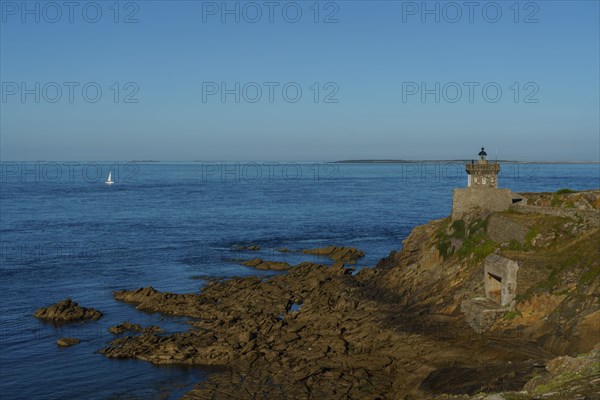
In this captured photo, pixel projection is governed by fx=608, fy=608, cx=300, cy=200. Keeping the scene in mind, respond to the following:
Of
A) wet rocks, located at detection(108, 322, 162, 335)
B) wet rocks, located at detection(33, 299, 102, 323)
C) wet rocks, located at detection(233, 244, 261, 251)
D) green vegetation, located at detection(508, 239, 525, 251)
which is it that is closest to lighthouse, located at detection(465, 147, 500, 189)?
green vegetation, located at detection(508, 239, 525, 251)

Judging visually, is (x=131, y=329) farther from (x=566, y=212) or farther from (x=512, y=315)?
(x=566, y=212)

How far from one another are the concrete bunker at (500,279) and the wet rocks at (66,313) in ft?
77.5

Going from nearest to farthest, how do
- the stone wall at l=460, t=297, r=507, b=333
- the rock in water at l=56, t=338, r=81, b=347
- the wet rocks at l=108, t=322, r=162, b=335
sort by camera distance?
the stone wall at l=460, t=297, r=507, b=333 → the rock in water at l=56, t=338, r=81, b=347 → the wet rocks at l=108, t=322, r=162, b=335

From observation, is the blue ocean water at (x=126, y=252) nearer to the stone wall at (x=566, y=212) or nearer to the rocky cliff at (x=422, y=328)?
the rocky cliff at (x=422, y=328)

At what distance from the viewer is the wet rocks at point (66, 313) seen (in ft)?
124

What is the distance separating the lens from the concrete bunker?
28.3 metres

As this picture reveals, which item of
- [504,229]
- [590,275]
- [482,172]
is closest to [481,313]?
[590,275]

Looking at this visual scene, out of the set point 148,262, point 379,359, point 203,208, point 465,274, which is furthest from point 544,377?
point 203,208

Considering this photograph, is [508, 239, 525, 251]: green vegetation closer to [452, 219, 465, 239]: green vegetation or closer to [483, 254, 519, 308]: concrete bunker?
[483, 254, 519, 308]: concrete bunker

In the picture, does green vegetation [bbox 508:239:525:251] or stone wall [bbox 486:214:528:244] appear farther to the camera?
stone wall [bbox 486:214:528:244]

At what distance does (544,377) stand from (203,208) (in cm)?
10138

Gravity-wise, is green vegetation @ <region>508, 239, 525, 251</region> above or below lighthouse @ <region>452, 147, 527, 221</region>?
below

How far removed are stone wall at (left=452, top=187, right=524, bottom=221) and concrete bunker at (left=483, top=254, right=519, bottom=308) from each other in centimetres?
808

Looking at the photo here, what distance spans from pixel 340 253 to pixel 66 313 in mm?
28194
